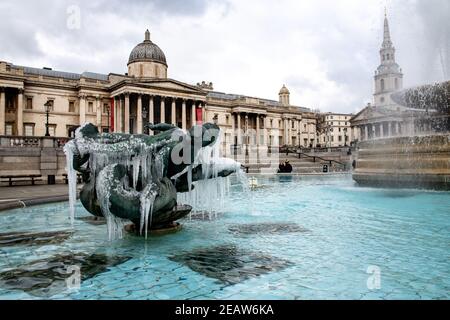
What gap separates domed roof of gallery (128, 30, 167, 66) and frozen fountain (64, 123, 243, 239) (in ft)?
180

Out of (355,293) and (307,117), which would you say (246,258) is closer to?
(355,293)

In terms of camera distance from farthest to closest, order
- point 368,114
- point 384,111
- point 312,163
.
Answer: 1. point 368,114
2. point 384,111
3. point 312,163

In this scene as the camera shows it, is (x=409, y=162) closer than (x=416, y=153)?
No

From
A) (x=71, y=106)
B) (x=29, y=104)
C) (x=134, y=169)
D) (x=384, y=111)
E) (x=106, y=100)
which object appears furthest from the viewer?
(x=384, y=111)

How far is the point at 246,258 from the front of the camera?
221 inches

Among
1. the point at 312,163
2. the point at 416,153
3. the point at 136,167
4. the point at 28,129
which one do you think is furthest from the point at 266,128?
the point at 136,167

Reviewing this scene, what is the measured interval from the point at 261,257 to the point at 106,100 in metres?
54.9

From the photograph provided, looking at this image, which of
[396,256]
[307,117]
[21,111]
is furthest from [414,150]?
[307,117]

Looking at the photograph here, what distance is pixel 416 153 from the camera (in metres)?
14.3

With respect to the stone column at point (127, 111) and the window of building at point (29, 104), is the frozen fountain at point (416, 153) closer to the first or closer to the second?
the stone column at point (127, 111)

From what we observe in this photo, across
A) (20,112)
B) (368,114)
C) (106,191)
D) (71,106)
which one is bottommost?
(106,191)

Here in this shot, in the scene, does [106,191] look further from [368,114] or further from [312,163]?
[368,114]

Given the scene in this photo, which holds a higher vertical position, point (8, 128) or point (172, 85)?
point (172, 85)
